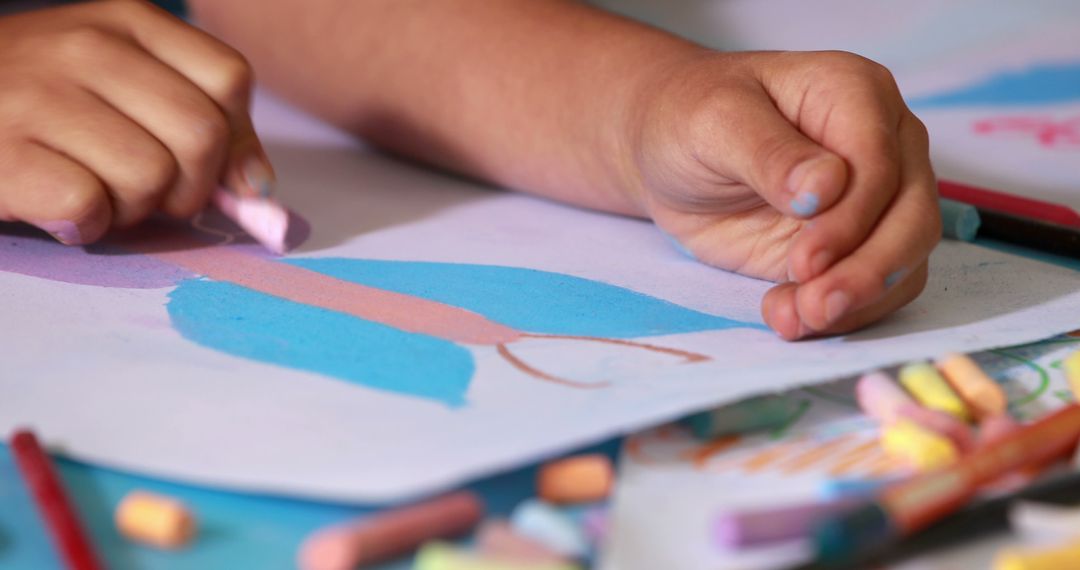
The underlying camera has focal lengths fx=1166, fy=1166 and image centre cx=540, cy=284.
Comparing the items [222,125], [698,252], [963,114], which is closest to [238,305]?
[222,125]

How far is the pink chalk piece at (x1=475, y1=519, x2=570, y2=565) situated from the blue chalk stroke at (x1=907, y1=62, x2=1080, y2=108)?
2.18ft

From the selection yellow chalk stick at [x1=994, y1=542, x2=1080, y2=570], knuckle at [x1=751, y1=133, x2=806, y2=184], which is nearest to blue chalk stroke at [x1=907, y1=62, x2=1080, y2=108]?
knuckle at [x1=751, y1=133, x2=806, y2=184]

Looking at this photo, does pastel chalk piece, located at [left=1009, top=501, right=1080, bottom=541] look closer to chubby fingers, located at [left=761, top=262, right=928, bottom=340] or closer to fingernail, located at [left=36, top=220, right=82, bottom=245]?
chubby fingers, located at [left=761, top=262, right=928, bottom=340]

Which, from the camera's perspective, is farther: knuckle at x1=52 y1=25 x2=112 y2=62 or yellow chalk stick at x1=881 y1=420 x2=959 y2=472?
knuckle at x1=52 y1=25 x2=112 y2=62

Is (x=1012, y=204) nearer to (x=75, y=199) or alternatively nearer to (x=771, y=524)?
(x=771, y=524)

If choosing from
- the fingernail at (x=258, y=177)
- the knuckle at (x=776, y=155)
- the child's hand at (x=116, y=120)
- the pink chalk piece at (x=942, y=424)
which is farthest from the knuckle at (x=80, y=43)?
the pink chalk piece at (x=942, y=424)

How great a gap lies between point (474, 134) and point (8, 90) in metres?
0.30

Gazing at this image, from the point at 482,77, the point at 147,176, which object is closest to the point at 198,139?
the point at 147,176

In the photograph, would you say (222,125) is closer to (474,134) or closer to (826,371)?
A: (474,134)

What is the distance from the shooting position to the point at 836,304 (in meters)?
0.51

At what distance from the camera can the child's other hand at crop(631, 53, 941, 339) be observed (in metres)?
0.53

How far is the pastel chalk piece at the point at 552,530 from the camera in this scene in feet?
1.20

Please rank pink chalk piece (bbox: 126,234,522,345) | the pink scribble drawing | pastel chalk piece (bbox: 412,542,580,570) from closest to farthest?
pastel chalk piece (bbox: 412,542,580,570), pink chalk piece (bbox: 126,234,522,345), the pink scribble drawing

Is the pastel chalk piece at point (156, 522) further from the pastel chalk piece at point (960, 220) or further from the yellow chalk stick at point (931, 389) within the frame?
the pastel chalk piece at point (960, 220)
